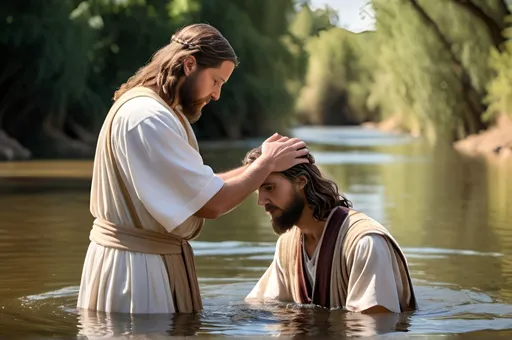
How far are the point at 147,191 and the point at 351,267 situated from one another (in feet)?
4.43

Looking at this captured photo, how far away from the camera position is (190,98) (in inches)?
224

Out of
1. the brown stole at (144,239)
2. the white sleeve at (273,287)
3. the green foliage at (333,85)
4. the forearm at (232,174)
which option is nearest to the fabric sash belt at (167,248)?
the brown stole at (144,239)

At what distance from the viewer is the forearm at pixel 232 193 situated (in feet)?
18.2

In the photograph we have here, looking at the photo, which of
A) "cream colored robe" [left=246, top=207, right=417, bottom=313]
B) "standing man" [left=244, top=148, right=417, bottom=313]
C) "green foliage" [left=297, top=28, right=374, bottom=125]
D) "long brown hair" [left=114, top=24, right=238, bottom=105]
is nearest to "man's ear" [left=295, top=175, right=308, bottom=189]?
"standing man" [left=244, top=148, right=417, bottom=313]

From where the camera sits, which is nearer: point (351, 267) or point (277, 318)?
point (351, 267)

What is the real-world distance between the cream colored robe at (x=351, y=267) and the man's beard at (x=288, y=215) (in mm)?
166

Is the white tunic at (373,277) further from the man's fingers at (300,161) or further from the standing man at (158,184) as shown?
the standing man at (158,184)

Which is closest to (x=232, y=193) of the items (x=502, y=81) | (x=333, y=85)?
(x=502, y=81)

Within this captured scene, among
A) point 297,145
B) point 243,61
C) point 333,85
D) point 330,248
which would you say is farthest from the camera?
point 333,85

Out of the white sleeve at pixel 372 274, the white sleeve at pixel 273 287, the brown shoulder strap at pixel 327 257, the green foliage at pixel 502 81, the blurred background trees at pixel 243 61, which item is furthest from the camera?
the blurred background trees at pixel 243 61

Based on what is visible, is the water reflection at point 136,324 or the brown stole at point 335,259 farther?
the brown stole at point 335,259

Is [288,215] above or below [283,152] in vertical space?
below

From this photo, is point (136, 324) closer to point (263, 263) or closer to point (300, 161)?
point (300, 161)

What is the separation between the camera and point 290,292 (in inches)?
275
